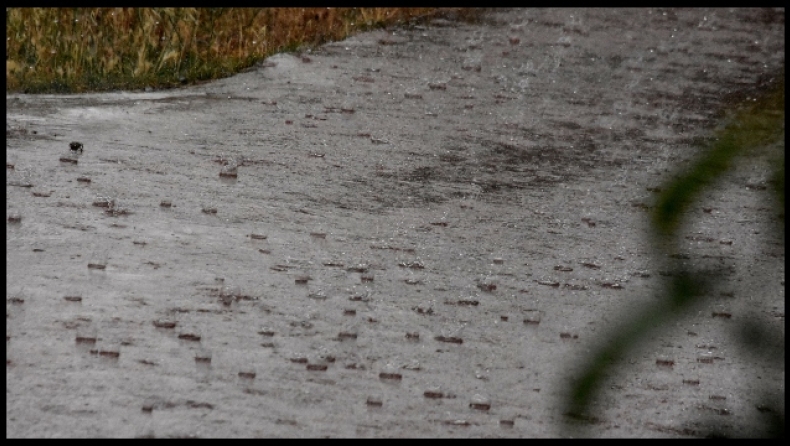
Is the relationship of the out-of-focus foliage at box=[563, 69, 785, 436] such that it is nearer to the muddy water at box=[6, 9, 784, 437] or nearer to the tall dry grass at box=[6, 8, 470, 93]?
the muddy water at box=[6, 9, 784, 437]

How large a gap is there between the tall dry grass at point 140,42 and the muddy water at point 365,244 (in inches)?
11.2

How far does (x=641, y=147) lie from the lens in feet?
24.6

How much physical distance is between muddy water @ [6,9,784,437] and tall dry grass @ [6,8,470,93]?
0.93 feet

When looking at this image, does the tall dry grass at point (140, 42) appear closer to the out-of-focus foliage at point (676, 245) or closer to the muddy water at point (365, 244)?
the muddy water at point (365, 244)

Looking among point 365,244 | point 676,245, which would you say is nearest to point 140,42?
point 365,244

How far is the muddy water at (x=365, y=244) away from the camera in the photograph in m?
3.52

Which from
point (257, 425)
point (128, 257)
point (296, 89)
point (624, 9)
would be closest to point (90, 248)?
point (128, 257)

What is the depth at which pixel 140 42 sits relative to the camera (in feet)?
27.7

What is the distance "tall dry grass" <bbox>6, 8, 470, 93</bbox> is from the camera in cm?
789

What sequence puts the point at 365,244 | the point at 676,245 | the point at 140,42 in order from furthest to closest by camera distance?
the point at 140,42
the point at 365,244
the point at 676,245

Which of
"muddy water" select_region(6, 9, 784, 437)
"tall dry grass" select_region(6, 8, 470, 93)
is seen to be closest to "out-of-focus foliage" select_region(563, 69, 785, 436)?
"muddy water" select_region(6, 9, 784, 437)

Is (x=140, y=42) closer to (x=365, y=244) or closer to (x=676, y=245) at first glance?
(x=365, y=244)

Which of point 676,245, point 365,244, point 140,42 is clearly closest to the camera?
point 676,245

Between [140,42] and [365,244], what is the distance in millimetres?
3725
